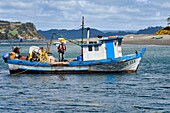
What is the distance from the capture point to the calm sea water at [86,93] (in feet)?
98.1

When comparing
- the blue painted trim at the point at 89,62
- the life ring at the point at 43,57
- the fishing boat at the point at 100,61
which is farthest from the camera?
the life ring at the point at 43,57

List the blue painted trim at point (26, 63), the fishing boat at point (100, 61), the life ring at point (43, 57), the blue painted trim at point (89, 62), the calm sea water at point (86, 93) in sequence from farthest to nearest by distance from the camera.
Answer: the life ring at point (43, 57) → the blue painted trim at point (26, 63) → the fishing boat at point (100, 61) → the blue painted trim at point (89, 62) → the calm sea water at point (86, 93)

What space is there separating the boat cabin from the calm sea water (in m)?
1.91

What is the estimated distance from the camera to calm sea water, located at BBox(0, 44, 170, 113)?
29.9 meters

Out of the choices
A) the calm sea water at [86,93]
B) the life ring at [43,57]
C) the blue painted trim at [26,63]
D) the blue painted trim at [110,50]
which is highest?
the blue painted trim at [110,50]

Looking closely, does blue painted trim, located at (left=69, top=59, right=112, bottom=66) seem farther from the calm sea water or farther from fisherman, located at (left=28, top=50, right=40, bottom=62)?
fisherman, located at (left=28, top=50, right=40, bottom=62)

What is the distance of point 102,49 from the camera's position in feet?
160

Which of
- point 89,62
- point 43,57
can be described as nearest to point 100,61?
point 89,62

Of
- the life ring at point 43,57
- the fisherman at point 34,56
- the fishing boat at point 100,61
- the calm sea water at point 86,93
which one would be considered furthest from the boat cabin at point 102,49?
the fisherman at point 34,56

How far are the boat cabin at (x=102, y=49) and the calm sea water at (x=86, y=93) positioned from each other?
1.91 m

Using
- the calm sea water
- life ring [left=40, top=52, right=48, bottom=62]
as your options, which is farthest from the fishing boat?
the calm sea water

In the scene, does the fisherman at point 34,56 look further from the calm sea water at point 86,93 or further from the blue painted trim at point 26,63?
the calm sea water at point 86,93

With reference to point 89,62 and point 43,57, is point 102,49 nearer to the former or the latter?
point 89,62

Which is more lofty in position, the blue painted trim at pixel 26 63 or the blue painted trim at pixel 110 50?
the blue painted trim at pixel 110 50
